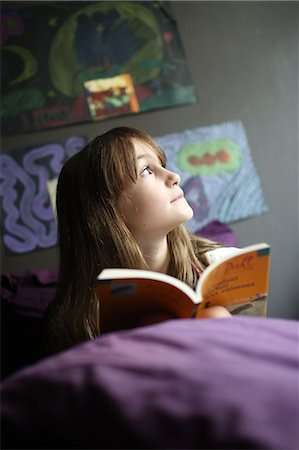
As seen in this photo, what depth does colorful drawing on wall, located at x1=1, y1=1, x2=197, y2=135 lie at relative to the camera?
1.45 meters

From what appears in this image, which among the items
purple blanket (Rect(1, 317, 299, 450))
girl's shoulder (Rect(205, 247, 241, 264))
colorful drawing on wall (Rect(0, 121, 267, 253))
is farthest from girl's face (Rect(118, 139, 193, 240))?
colorful drawing on wall (Rect(0, 121, 267, 253))

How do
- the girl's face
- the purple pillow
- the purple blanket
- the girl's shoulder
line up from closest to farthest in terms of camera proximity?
the purple blanket, the girl's face, the girl's shoulder, the purple pillow

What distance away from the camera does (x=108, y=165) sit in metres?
0.82

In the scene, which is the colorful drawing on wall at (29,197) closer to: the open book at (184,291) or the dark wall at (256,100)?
the dark wall at (256,100)

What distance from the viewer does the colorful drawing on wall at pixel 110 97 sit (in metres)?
1.47

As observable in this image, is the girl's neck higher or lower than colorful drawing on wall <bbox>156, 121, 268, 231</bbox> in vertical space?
lower

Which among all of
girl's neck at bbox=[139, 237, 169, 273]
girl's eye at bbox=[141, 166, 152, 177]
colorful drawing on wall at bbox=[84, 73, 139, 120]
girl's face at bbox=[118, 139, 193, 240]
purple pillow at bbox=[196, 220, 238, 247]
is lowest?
purple pillow at bbox=[196, 220, 238, 247]

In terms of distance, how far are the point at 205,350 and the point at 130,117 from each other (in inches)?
48.1

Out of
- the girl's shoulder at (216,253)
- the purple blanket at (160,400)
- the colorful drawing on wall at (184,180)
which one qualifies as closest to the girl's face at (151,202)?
the girl's shoulder at (216,253)

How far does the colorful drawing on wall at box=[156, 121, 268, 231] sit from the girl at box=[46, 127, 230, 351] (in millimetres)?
582

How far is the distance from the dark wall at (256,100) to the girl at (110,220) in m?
0.65

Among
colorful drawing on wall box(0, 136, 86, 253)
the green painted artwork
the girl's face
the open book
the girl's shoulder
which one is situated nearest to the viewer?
the open book

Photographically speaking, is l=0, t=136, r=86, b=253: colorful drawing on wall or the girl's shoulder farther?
l=0, t=136, r=86, b=253: colorful drawing on wall

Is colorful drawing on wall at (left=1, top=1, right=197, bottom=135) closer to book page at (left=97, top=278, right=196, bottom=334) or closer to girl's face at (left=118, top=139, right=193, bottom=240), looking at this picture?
girl's face at (left=118, top=139, right=193, bottom=240)
